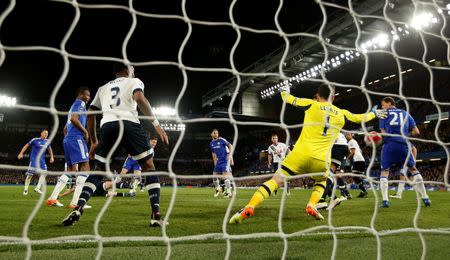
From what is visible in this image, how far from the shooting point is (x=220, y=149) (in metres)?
10.7

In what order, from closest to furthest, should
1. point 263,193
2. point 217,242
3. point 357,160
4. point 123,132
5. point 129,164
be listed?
point 217,242 → point 123,132 → point 263,193 → point 357,160 → point 129,164

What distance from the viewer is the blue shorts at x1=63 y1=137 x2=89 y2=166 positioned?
585 centimetres

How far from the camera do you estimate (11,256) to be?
2.50 metres

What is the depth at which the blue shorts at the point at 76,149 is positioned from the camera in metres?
5.85

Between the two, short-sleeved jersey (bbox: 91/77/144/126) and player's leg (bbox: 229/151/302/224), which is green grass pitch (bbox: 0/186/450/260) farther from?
short-sleeved jersey (bbox: 91/77/144/126)

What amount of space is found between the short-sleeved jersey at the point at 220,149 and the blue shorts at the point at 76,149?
17.0ft

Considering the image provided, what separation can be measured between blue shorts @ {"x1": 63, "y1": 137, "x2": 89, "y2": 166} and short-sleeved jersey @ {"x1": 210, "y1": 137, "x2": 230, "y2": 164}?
5.18 metres

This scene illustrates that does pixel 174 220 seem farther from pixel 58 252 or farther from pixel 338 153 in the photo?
pixel 338 153

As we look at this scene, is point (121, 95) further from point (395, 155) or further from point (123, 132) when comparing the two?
point (395, 155)

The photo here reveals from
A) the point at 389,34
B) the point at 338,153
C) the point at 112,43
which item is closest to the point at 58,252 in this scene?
the point at 338,153

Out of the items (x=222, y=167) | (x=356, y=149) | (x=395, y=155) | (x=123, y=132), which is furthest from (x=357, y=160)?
(x=123, y=132)

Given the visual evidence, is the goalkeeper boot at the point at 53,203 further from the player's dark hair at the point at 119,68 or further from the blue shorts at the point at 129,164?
the blue shorts at the point at 129,164

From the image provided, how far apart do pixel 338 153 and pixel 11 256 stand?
20.6ft

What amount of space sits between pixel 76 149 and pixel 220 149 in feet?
17.6
